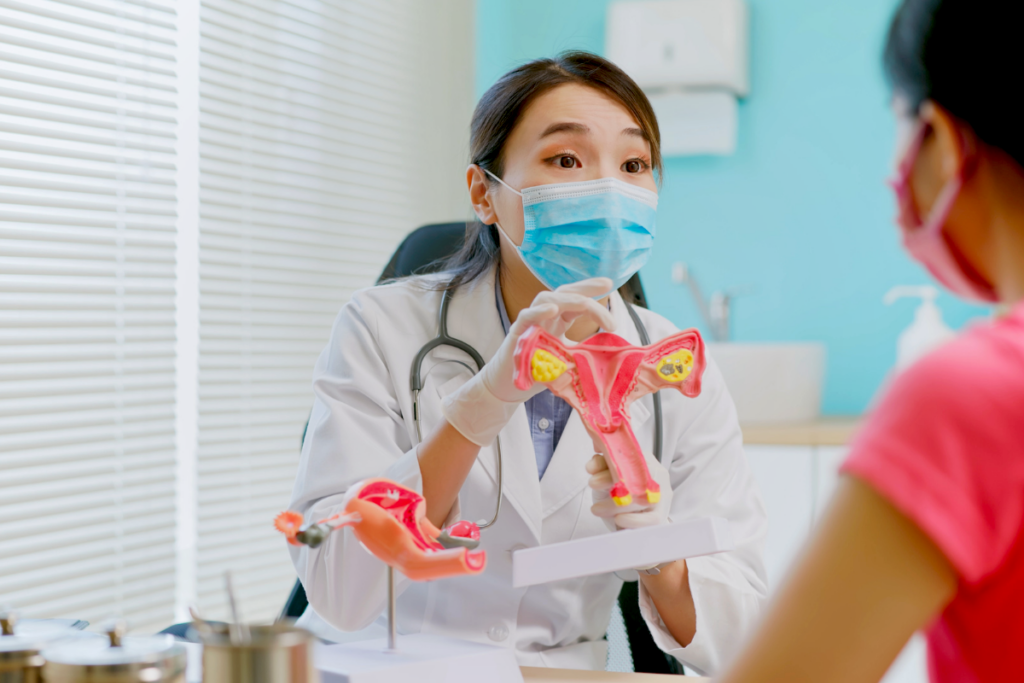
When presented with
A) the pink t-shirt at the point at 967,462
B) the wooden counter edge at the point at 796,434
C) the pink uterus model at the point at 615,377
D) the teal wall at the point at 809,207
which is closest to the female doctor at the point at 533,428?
the pink uterus model at the point at 615,377

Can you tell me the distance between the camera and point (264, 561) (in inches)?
95.9

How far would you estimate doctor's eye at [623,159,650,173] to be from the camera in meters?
1.36

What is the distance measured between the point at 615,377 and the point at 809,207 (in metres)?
2.01

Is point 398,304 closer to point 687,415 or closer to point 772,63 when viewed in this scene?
point 687,415

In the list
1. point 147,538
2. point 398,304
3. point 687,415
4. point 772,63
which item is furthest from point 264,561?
point 772,63

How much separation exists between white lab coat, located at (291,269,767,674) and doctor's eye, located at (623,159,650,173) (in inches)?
9.6

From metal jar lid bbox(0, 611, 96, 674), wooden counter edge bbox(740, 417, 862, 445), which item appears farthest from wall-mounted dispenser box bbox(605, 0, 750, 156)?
metal jar lid bbox(0, 611, 96, 674)

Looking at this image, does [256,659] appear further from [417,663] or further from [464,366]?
[464,366]

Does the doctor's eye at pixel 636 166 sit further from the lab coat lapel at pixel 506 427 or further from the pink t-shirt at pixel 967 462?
the pink t-shirt at pixel 967 462

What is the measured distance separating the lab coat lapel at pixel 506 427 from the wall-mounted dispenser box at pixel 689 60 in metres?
1.60

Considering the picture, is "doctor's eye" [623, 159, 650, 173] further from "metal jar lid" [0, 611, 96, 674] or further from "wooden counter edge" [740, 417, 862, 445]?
"wooden counter edge" [740, 417, 862, 445]

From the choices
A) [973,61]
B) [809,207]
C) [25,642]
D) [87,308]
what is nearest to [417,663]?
[25,642]

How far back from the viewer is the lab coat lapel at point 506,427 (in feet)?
4.27

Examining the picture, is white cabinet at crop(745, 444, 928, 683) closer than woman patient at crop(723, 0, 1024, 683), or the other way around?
woman patient at crop(723, 0, 1024, 683)
